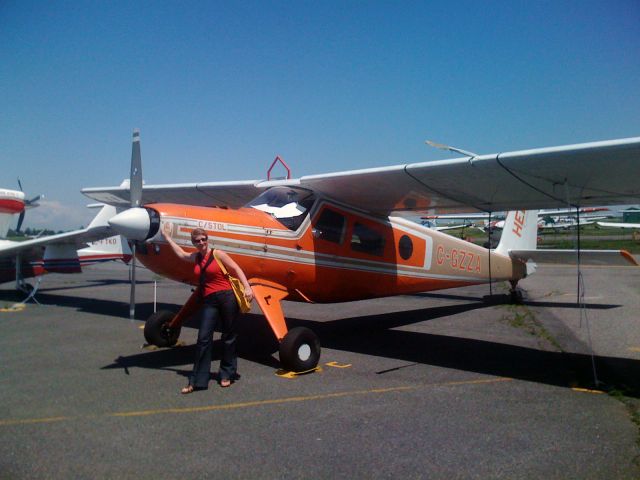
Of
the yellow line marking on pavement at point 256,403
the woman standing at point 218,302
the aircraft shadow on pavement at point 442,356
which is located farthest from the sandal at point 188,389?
the aircraft shadow on pavement at point 442,356

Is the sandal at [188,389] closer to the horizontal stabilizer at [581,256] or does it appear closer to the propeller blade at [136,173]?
the propeller blade at [136,173]

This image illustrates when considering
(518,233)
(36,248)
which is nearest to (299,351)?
(518,233)

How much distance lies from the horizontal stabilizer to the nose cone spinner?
646 cm

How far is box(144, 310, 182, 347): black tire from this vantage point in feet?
24.7

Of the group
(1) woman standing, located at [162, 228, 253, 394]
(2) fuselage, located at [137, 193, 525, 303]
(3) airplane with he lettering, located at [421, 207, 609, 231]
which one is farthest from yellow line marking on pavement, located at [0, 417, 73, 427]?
(3) airplane with he lettering, located at [421, 207, 609, 231]

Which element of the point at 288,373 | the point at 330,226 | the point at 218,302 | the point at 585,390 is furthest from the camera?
the point at 330,226

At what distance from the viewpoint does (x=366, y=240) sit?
8.75 metres

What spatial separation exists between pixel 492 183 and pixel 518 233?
19.5ft

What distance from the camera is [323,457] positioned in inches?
148

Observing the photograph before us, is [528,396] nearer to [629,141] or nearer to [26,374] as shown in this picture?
[629,141]

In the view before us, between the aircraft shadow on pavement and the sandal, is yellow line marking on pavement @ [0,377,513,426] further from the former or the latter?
the aircraft shadow on pavement

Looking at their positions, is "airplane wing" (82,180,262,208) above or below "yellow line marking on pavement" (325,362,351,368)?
above

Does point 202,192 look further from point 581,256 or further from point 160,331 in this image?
point 581,256

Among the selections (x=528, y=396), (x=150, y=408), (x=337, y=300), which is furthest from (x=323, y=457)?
(x=337, y=300)
